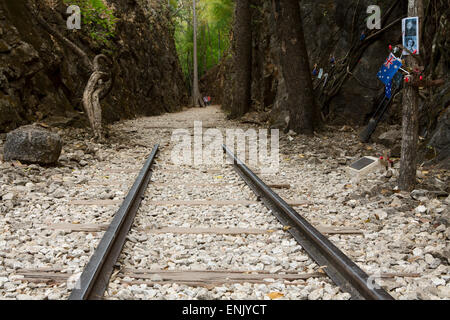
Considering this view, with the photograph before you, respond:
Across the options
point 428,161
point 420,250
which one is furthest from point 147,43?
point 420,250

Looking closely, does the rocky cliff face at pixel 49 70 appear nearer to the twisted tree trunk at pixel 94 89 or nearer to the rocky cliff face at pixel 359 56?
the twisted tree trunk at pixel 94 89

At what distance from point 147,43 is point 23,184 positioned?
19857mm

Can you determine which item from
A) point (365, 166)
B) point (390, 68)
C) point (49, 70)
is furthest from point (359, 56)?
point (49, 70)

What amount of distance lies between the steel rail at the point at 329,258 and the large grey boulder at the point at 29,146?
11.5ft

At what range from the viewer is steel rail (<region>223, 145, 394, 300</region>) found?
218cm

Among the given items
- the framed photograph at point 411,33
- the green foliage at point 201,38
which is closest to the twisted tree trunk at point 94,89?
the framed photograph at point 411,33

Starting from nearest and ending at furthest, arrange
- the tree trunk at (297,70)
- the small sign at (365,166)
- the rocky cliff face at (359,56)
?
1. the small sign at (365,166)
2. the rocky cliff face at (359,56)
3. the tree trunk at (297,70)

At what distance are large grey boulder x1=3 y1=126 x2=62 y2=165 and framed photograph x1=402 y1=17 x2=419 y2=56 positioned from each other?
193 inches

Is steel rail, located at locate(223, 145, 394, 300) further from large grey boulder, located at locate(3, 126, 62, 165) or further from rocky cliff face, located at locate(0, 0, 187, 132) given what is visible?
rocky cliff face, located at locate(0, 0, 187, 132)

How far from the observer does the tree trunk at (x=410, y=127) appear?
4.24 metres

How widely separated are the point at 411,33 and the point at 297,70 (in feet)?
15.6

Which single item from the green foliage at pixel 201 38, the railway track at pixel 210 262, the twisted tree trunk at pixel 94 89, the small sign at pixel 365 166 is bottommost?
the railway track at pixel 210 262

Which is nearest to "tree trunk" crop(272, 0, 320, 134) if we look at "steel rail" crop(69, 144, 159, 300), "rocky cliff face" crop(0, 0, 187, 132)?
"rocky cliff face" crop(0, 0, 187, 132)
